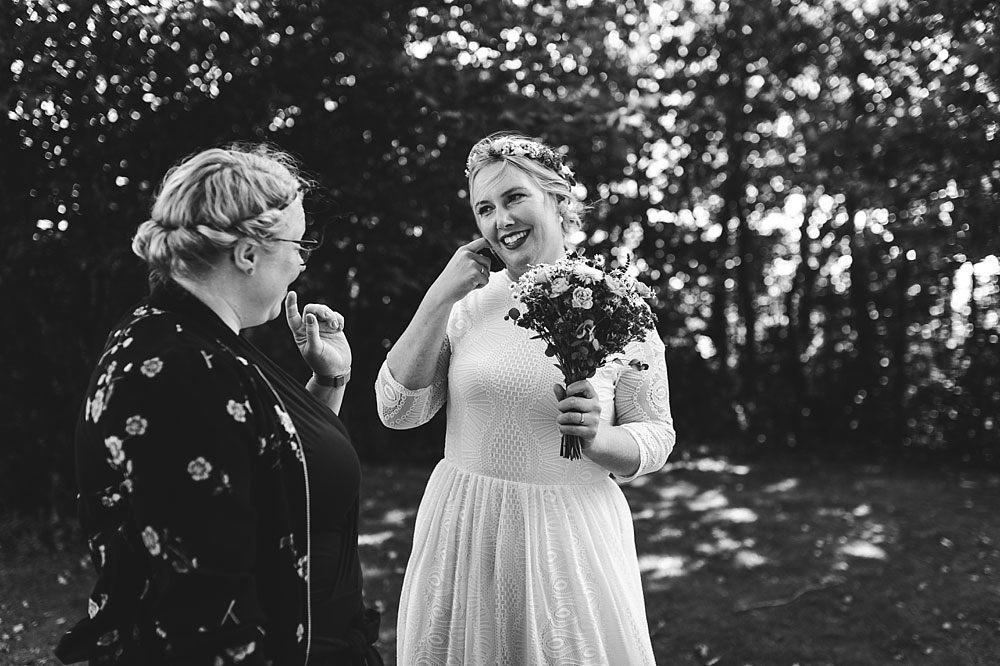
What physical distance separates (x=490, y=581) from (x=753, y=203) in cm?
903

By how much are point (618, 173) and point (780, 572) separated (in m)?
4.15

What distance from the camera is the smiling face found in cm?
263

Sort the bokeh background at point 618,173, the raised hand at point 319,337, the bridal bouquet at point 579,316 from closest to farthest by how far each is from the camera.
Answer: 1. the bridal bouquet at point 579,316
2. the raised hand at point 319,337
3. the bokeh background at point 618,173

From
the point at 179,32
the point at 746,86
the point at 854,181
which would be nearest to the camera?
the point at 179,32

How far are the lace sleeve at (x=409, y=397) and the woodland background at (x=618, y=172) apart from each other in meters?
0.61

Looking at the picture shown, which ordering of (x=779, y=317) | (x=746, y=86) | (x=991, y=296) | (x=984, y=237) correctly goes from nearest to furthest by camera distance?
(x=984, y=237), (x=991, y=296), (x=746, y=86), (x=779, y=317)

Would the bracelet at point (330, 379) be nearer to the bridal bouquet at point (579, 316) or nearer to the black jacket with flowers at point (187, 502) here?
the bridal bouquet at point (579, 316)

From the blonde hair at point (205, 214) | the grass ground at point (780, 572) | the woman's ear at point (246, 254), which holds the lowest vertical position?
the grass ground at point (780, 572)

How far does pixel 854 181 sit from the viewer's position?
846 cm

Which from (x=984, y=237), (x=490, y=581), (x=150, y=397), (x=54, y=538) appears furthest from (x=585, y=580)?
(x=984, y=237)

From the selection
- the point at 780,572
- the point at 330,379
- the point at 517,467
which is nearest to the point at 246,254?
the point at 330,379

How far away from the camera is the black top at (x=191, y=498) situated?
1.55 m

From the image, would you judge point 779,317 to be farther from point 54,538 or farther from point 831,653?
point 54,538

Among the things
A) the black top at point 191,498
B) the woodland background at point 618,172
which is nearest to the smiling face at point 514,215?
the woodland background at point 618,172
